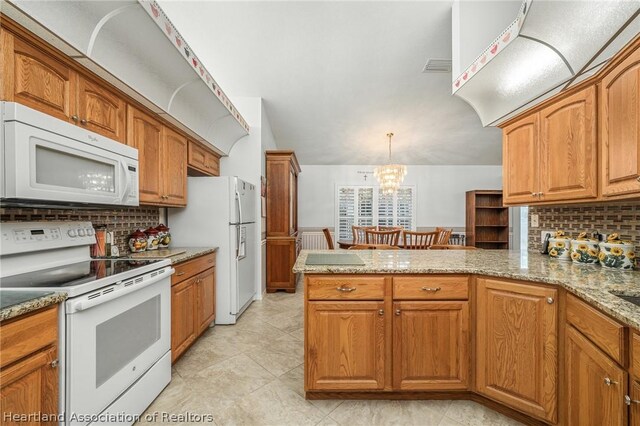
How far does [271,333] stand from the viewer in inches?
102

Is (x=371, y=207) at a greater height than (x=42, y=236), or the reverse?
(x=371, y=207)

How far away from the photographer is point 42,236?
1.46 metres

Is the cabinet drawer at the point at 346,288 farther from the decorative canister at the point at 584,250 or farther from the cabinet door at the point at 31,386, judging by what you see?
the decorative canister at the point at 584,250

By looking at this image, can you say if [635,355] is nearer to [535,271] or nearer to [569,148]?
[535,271]

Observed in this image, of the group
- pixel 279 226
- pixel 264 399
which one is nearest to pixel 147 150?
pixel 264 399

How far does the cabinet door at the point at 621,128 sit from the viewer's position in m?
1.20

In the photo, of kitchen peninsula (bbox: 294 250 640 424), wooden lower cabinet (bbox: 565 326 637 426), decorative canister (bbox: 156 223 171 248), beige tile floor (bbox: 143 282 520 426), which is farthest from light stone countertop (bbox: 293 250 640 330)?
decorative canister (bbox: 156 223 171 248)

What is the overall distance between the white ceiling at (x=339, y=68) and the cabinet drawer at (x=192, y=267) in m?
2.19

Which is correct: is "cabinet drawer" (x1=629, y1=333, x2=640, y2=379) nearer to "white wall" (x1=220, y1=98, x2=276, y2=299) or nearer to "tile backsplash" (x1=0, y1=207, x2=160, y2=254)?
"tile backsplash" (x1=0, y1=207, x2=160, y2=254)

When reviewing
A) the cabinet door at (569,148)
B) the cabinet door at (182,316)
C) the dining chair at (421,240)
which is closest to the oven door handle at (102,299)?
the cabinet door at (182,316)

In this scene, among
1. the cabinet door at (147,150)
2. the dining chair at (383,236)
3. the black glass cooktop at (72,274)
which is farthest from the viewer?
the dining chair at (383,236)

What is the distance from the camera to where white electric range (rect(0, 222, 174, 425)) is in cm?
113

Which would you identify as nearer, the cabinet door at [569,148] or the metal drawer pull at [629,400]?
the metal drawer pull at [629,400]

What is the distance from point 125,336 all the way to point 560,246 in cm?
275
